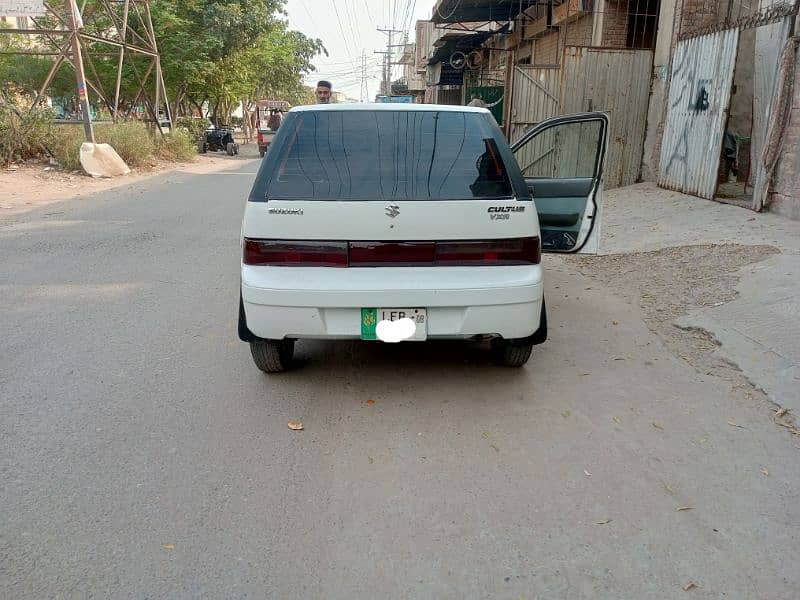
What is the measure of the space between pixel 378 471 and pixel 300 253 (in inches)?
51.0

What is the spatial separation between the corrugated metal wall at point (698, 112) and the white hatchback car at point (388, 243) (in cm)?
659

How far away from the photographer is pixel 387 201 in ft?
12.0

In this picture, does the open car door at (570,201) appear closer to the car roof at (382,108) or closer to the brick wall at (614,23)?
the car roof at (382,108)

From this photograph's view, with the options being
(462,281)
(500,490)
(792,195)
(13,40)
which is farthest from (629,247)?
(13,40)

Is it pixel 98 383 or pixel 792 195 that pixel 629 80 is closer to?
pixel 792 195

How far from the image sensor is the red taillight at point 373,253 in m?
3.67

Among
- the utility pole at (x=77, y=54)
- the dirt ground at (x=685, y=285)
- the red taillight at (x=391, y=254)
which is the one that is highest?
the utility pole at (x=77, y=54)

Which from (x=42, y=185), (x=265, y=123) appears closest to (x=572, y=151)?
(x=42, y=185)

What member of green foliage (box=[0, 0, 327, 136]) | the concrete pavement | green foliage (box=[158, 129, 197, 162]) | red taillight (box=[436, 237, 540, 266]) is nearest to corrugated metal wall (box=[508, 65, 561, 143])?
the concrete pavement

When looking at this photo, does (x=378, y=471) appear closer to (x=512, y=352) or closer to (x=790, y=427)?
(x=512, y=352)

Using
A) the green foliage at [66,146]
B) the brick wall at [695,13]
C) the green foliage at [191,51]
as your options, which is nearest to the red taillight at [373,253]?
the brick wall at [695,13]

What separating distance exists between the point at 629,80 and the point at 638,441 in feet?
32.0

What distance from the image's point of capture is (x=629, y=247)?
26.8ft

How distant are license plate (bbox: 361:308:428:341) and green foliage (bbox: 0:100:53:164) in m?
16.0
